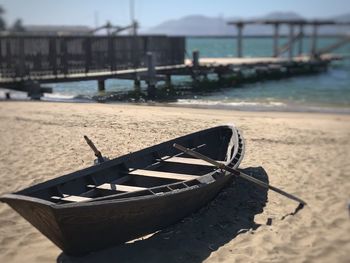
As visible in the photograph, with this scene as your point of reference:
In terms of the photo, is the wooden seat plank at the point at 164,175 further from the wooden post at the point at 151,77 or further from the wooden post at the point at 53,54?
the wooden post at the point at 151,77

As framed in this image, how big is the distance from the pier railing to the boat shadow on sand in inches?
649

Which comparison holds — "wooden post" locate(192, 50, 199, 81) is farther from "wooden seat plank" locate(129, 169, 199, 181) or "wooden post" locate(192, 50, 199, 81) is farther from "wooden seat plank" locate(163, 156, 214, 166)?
"wooden seat plank" locate(129, 169, 199, 181)

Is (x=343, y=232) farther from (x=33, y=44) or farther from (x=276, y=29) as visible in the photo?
(x=276, y=29)

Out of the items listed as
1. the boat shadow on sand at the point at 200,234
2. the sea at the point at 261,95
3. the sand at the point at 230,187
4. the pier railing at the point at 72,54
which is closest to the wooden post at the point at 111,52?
the pier railing at the point at 72,54

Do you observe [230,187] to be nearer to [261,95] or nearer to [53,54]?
[53,54]

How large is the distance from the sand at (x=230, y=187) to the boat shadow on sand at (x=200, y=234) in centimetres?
1

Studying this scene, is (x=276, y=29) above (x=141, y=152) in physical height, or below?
above

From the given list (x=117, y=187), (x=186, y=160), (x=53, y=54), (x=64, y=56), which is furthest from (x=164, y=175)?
Result: (x=64, y=56)

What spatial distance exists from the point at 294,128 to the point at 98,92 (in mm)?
14665

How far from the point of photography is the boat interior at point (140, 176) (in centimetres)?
584

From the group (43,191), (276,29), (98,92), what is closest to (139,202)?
(43,191)

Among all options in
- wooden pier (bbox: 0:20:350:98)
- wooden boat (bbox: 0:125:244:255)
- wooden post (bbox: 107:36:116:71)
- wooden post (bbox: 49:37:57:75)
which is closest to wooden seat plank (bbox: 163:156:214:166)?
wooden boat (bbox: 0:125:244:255)

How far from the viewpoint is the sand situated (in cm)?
592

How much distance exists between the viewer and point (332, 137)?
12.5 meters
